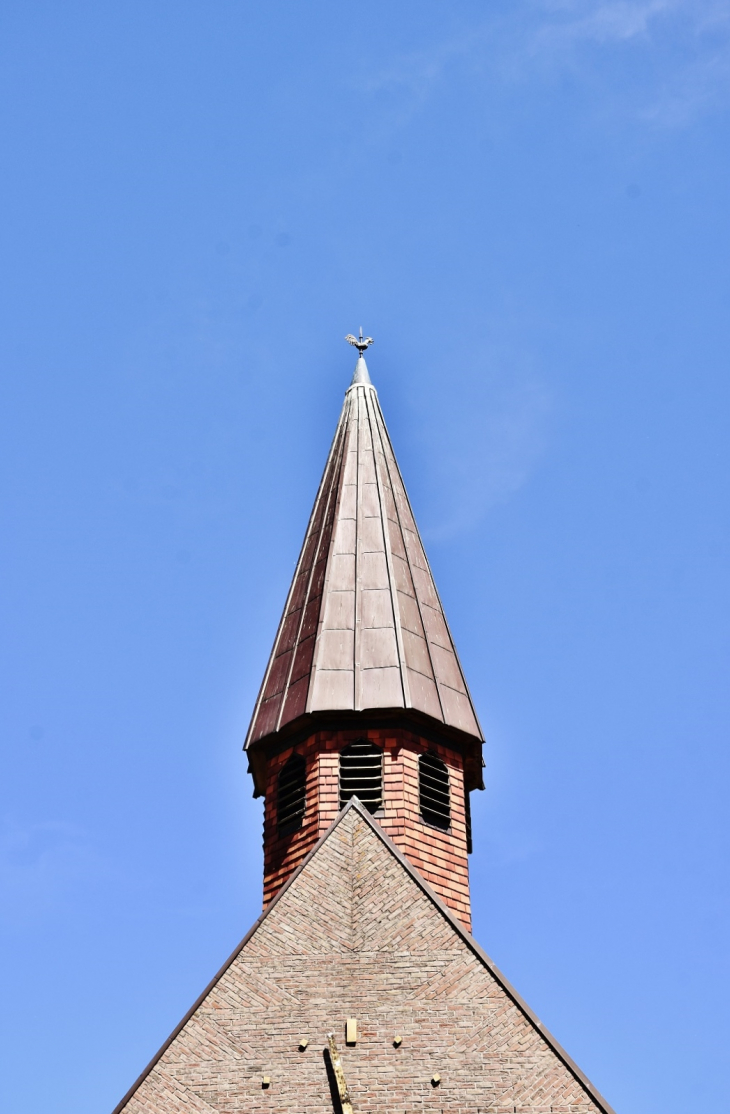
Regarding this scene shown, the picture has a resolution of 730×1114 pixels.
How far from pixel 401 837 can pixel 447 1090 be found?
5.09 metres

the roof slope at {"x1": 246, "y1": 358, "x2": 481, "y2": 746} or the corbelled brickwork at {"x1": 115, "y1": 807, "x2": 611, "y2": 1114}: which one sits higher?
the roof slope at {"x1": 246, "y1": 358, "x2": 481, "y2": 746}

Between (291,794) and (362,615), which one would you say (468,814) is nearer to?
(291,794)

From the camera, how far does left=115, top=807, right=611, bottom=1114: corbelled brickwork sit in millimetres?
22547

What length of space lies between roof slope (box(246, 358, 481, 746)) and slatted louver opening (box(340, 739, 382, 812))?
66 centimetres

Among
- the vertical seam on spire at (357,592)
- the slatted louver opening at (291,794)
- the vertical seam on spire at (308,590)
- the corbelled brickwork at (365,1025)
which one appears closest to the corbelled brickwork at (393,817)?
the slatted louver opening at (291,794)

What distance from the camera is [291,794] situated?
92.8 feet

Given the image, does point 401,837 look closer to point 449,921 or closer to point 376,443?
point 449,921

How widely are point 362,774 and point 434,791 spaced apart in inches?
47.3

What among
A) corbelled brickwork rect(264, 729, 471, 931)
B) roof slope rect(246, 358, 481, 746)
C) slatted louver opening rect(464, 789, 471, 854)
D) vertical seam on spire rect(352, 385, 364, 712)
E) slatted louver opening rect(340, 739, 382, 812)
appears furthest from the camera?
slatted louver opening rect(464, 789, 471, 854)

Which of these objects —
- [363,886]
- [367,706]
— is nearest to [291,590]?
[367,706]

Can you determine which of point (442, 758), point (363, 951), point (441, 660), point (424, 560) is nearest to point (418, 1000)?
point (363, 951)

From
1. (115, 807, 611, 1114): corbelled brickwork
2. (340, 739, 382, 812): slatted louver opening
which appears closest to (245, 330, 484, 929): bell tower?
(340, 739, 382, 812): slatted louver opening

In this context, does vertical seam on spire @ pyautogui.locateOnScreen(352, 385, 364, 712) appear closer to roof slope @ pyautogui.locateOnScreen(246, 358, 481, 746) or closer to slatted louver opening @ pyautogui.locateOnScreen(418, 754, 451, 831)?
roof slope @ pyautogui.locateOnScreen(246, 358, 481, 746)

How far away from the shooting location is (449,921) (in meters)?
24.9
